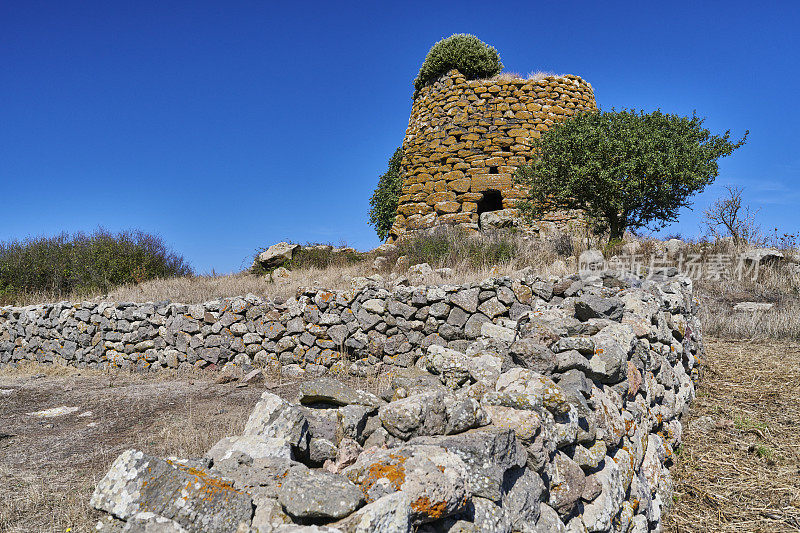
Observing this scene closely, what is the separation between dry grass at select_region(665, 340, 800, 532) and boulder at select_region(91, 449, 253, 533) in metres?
3.68

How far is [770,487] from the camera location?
4.30 meters

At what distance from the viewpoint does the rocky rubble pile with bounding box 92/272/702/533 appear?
174 cm

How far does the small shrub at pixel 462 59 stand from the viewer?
16.2 metres

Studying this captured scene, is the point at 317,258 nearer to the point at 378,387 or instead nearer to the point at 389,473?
the point at 378,387

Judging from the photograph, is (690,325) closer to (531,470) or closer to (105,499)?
(531,470)

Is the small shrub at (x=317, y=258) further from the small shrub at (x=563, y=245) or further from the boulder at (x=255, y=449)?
the boulder at (x=255, y=449)

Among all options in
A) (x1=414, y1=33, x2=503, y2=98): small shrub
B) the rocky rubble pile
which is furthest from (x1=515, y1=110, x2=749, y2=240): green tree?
the rocky rubble pile

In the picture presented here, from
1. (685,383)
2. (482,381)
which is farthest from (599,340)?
(685,383)

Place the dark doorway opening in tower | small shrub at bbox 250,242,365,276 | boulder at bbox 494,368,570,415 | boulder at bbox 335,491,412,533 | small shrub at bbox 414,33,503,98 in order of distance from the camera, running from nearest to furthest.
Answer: boulder at bbox 335,491,412,533 → boulder at bbox 494,368,570,415 → small shrub at bbox 250,242,365,276 → the dark doorway opening in tower → small shrub at bbox 414,33,503,98

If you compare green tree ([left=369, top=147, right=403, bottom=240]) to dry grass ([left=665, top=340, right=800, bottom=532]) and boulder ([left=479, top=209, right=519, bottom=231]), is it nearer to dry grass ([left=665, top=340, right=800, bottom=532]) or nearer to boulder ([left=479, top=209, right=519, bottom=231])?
boulder ([left=479, top=209, right=519, bottom=231])

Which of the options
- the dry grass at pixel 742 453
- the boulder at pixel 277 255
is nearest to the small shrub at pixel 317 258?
the boulder at pixel 277 255

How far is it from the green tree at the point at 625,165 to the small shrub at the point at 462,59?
14.3 ft

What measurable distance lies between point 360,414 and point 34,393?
8.19 meters

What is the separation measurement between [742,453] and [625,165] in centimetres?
764
